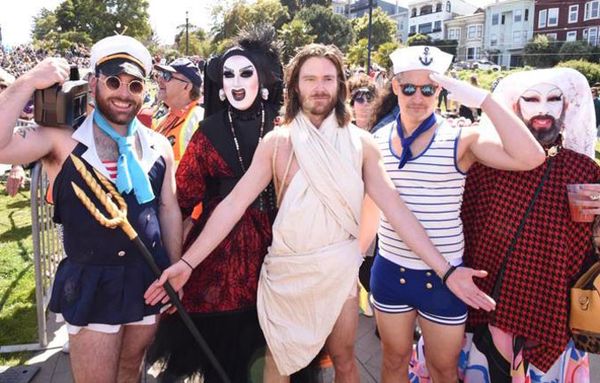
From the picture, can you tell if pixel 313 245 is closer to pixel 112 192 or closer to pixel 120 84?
pixel 112 192

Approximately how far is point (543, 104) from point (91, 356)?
2354 millimetres

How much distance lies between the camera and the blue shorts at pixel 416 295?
219cm

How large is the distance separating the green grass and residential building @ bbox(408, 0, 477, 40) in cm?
6890

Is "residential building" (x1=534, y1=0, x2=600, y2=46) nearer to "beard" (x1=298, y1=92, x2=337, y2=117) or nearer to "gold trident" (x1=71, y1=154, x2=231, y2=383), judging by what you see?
"beard" (x1=298, y1=92, x2=337, y2=117)

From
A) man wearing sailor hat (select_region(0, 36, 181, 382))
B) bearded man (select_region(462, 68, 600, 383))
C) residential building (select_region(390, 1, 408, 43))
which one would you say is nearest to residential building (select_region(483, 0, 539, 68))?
residential building (select_region(390, 1, 408, 43))

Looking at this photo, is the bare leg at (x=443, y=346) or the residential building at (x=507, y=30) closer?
the bare leg at (x=443, y=346)

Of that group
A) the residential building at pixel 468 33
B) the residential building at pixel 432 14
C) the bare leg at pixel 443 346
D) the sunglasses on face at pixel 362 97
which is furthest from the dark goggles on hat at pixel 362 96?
the residential building at pixel 432 14

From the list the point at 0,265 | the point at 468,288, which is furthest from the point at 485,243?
the point at 0,265

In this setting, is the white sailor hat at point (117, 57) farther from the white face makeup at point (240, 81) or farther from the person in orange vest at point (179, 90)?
the person in orange vest at point (179, 90)

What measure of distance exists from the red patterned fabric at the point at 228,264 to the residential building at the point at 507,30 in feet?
180

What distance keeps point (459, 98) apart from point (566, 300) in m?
1.12

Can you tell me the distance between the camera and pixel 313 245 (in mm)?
2076

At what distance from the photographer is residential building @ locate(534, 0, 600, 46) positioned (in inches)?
1746

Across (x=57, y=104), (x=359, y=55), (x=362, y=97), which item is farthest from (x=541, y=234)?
(x=359, y=55)
